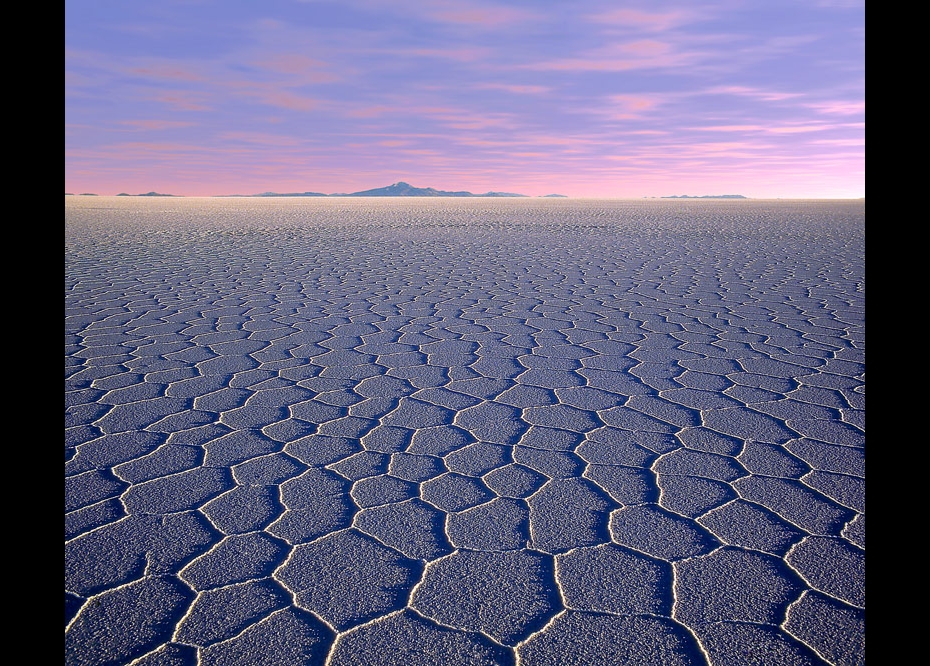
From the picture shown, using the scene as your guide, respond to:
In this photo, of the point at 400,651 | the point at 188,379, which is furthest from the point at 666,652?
the point at 188,379

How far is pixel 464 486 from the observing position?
226 centimetres

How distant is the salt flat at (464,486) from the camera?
153 centimetres

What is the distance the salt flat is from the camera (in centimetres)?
153

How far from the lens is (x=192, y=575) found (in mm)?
1730

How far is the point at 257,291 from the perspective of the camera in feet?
21.0

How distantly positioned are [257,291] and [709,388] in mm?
4426
